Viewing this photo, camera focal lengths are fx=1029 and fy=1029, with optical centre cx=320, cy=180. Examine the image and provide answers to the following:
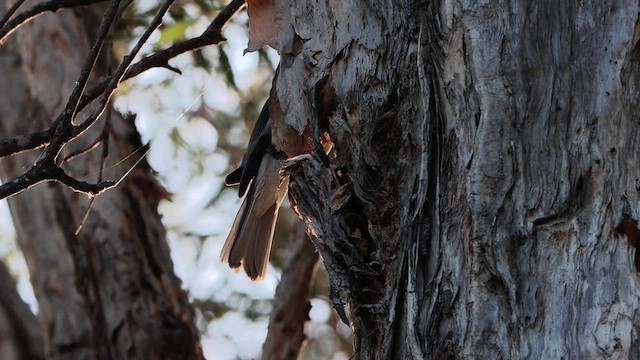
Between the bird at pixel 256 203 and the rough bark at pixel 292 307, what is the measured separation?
188mm

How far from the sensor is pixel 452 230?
1.84m

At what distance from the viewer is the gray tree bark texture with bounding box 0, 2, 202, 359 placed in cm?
397

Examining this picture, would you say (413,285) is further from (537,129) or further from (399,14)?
(399,14)

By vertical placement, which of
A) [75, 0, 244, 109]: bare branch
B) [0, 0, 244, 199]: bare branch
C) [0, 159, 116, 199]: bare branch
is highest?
[75, 0, 244, 109]: bare branch

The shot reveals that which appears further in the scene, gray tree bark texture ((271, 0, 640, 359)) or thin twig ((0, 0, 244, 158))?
thin twig ((0, 0, 244, 158))

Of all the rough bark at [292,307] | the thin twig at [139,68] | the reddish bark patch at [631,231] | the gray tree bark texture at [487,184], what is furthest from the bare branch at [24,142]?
the rough bark at [292,307]

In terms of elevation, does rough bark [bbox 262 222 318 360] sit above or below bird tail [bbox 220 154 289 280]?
below

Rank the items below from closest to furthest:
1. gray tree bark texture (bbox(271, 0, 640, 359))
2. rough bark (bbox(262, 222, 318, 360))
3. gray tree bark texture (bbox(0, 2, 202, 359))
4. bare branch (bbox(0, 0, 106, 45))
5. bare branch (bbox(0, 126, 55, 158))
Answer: gray tree bark texture (bbox(271, 0, 640, 359)), bare branch (bbox(0, 126, 55, 158)), bare branch (bbox(0, 0, 106, 45)), rough bark (bbox(262, 222, 318, 360)), gray tree bark texture (bbox(0, 2, 202, 359))

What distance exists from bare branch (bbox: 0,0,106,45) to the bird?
4.41 ft

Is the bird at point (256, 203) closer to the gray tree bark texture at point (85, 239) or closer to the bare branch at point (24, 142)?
the gray tree bark texture at point (85, 239)

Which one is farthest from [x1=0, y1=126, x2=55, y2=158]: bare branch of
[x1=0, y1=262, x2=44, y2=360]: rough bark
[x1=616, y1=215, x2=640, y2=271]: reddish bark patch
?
[x1=0, y1=262, x2=44, y2=360]: rough bark

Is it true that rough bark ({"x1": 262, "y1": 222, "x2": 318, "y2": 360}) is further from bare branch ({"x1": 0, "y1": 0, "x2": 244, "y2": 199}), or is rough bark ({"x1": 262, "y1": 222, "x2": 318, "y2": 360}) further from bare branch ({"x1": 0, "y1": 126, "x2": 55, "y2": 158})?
bare branch ({"x1": 0, "y1": 126, "x2": 55, "y2": 158})

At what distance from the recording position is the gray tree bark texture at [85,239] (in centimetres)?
397

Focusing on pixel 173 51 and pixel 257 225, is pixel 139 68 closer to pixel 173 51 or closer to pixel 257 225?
pixel 173 51
